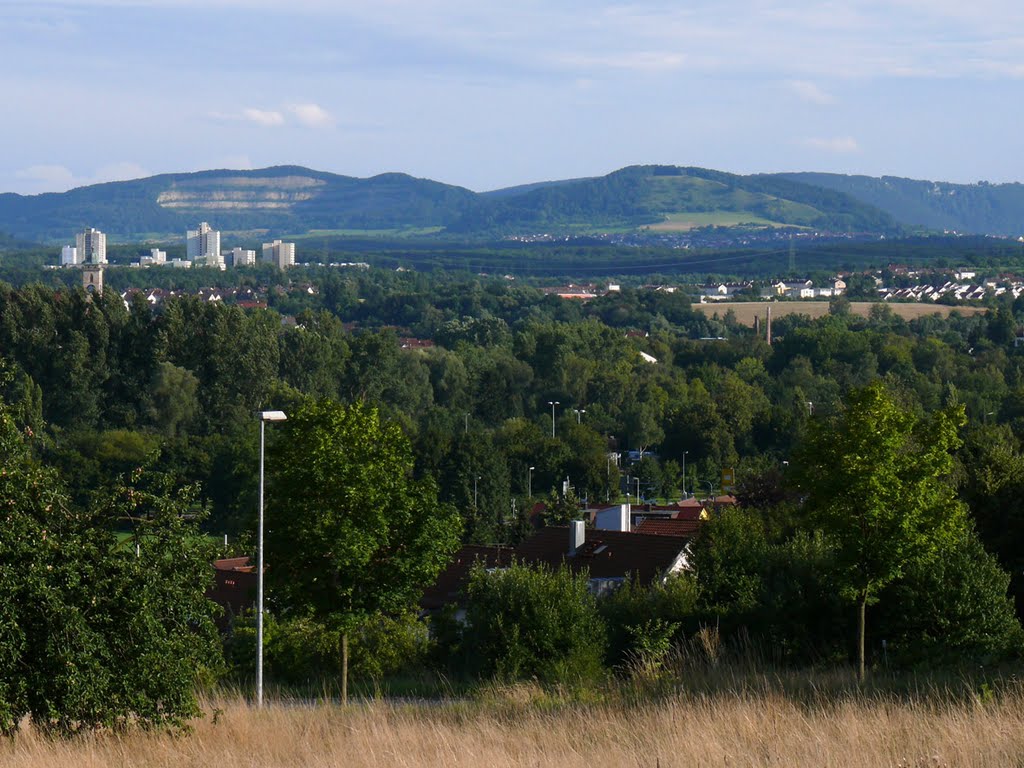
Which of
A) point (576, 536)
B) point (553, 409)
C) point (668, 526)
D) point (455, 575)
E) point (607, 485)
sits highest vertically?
point (576, 536)

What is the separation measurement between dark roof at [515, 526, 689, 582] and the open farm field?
92.6 meters

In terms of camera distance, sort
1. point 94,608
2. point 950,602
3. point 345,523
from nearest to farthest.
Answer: point 94,608
point 345,523
point 950,602

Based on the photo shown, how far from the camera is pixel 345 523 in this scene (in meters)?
18.9

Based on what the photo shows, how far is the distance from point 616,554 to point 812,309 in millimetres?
109777

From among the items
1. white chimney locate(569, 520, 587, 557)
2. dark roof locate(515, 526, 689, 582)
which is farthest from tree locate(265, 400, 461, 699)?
white chimney locate(569, 520, 587, 557)

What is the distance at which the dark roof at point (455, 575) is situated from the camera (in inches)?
1330

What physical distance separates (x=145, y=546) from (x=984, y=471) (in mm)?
23163

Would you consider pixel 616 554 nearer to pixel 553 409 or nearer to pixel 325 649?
pixel 325 649

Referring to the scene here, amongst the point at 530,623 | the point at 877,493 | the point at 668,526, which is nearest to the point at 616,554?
the point at 668,526

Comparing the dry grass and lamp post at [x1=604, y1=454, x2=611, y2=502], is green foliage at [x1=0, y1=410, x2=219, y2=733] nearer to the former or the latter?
the dry grass

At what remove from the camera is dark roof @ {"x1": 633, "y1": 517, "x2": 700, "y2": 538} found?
39.0 metres

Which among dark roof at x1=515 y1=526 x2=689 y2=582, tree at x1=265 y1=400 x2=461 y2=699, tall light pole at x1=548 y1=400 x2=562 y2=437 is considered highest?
tree at x1=265 y1=400 x2=461 y2=699

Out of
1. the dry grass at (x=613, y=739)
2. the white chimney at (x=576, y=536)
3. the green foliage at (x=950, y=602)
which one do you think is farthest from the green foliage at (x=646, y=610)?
the dry grass at (x=613, y=739)

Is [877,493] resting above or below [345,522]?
above
